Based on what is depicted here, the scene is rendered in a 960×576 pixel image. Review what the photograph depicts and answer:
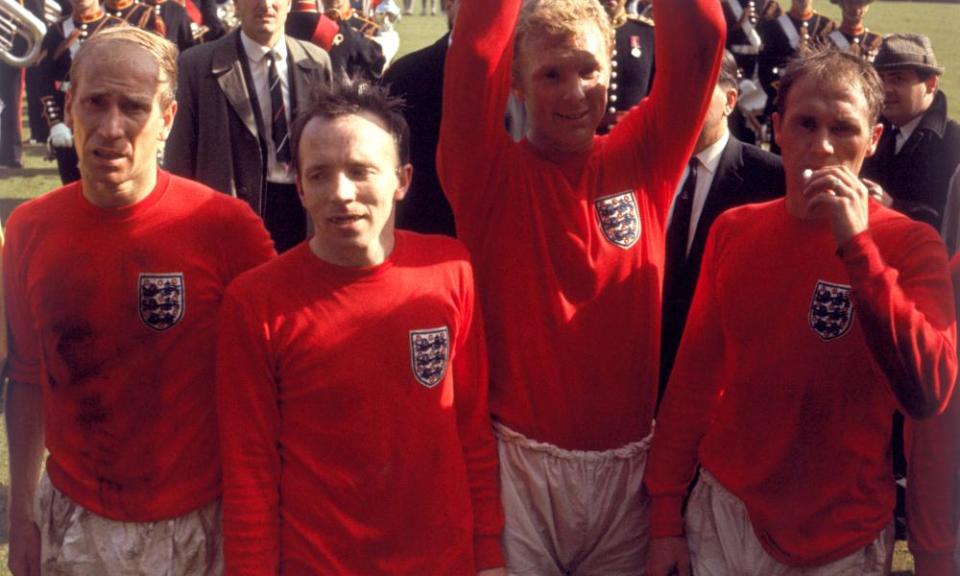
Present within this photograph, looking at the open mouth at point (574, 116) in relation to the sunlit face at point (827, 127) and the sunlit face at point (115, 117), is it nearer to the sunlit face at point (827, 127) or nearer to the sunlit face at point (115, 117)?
the sunlit face at point (827, 127)

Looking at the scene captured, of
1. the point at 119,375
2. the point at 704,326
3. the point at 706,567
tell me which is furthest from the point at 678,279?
the point at 119,375

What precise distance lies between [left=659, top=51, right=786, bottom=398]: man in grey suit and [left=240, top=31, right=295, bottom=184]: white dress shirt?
2047 millimetres

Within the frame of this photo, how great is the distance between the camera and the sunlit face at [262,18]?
520 cm

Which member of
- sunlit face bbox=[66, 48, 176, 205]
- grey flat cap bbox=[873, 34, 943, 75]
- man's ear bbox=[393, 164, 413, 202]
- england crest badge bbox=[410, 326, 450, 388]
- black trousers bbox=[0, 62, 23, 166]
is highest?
sunlit face bbox=[66, 48, 176, 205]

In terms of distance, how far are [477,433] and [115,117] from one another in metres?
1.14

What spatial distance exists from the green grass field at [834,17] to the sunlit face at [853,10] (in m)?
6.21

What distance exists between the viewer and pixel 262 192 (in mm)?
5262

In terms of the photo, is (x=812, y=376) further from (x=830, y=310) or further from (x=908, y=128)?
(x=908, y=128)

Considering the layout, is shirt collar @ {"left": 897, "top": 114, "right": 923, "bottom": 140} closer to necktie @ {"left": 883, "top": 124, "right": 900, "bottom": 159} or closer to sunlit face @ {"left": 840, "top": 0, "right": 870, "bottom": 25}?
necktie @ {"left": 883, "top": 124, "right": 900, "bottom": 159}

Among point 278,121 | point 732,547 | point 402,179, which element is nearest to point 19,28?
point 278,121

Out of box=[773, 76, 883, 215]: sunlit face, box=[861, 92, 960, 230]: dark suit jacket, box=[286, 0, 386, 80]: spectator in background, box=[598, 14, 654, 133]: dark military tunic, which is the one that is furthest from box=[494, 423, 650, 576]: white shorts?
box=[286, 0, 386, 80]: spectator in background

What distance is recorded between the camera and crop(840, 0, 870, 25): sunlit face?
32.9 ft

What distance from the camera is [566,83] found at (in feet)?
9.31

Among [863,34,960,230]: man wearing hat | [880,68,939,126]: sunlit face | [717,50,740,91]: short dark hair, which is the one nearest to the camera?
[717,50,740,91]: short dark hair
